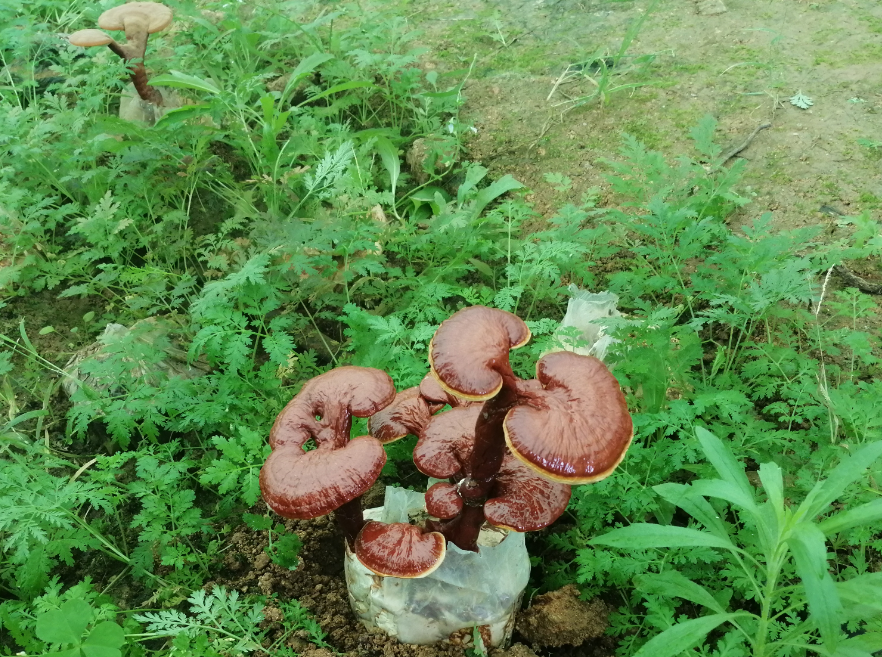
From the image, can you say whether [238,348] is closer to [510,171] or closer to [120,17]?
[510,171]

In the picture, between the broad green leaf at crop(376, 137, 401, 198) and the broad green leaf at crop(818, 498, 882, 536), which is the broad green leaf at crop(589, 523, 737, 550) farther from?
the broad green leaf at crop(376, 137, 401, 198)

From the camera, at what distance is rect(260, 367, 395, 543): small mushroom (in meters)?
2.08

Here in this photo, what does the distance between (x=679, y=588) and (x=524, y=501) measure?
65 cm

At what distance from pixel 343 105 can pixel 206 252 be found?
207cm

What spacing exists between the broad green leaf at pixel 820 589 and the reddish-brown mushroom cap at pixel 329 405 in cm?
141

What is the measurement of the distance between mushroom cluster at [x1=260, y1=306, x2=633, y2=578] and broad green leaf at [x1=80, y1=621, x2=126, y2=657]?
0.84 metres

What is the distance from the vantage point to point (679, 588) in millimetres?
2268

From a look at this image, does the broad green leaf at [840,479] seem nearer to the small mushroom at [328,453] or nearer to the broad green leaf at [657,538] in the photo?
the broad green leaf at [657,538]

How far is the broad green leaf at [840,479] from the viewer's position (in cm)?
189

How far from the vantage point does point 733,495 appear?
199 cm

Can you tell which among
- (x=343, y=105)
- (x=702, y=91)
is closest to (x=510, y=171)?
(x=343, y=105)

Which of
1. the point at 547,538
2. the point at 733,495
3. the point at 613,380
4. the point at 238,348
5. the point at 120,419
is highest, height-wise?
the point at 613,380

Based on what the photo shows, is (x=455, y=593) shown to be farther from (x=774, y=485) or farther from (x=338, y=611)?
(x=774, y=485)

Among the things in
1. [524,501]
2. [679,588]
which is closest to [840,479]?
[679,588]
